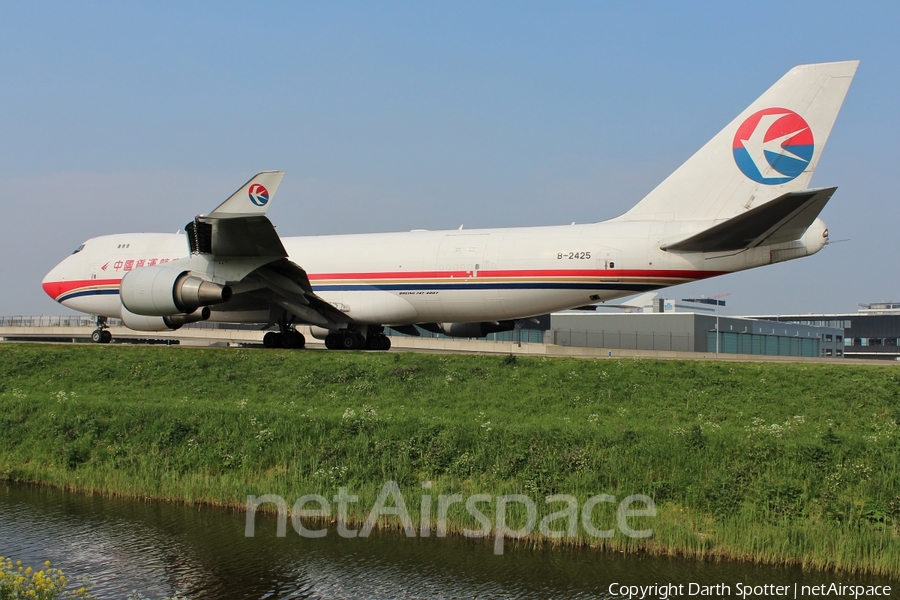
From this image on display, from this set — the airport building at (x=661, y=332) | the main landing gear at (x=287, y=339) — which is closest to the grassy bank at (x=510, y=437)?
the main landing gear at (x=287, y=339)

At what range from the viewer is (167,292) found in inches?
843

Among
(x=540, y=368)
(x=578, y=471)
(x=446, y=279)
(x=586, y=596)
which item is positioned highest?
(x=446, y=279)

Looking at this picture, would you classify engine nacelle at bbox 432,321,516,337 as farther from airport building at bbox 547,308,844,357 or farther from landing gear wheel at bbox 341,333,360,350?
airport building at bbox 547,308,844,357

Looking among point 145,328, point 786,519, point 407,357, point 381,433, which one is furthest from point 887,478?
point 145,328

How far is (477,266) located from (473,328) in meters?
4.07

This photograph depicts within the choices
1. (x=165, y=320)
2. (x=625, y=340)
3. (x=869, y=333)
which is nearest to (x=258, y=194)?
(x=165, y=320)

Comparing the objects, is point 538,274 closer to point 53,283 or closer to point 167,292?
point 167,292

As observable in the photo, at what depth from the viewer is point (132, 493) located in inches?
547

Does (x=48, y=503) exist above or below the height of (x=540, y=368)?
below

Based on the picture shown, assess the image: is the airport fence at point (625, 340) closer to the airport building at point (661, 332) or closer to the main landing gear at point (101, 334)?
the airport building at point (661, 332)

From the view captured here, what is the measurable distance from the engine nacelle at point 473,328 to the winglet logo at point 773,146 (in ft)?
30.8

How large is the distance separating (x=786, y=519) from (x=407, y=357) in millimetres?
10746

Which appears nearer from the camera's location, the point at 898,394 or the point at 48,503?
the point at 48,503

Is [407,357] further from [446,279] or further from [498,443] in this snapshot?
[498,443]
